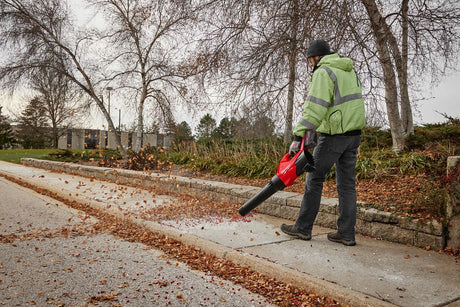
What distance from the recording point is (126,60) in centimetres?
1510

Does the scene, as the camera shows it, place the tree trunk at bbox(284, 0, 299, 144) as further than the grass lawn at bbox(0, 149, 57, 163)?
No

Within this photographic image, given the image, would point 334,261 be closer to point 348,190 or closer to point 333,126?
point 348,190

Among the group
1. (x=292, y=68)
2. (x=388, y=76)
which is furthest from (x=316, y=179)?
(x=292, y=68)

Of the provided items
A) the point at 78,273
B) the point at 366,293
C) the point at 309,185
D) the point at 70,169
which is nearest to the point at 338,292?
the point at 366,293

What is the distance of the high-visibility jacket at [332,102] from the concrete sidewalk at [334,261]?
1.32 meters

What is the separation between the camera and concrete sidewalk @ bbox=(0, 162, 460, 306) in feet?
9.11

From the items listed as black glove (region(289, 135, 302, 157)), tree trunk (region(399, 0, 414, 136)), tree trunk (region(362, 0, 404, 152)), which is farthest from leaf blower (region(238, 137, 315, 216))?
tree trunk (region(399, 0, 414, 136))

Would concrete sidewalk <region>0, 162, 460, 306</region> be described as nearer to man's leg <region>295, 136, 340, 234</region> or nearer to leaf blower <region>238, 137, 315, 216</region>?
man's leg <region>295, 136, 340, 234</region>

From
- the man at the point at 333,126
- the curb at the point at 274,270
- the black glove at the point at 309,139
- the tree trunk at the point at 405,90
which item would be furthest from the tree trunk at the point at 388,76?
the curb at the point at 274,270

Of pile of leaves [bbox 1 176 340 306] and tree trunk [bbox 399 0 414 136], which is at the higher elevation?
tree trunk [bbox 399 0 414 136]

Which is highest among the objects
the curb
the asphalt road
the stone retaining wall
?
the stone retaining wall

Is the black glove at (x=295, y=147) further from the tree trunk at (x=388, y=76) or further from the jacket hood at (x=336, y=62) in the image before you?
the tree trunk at (x=388, y=76)

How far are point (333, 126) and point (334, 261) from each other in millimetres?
1423

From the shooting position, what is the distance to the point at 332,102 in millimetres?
3910
